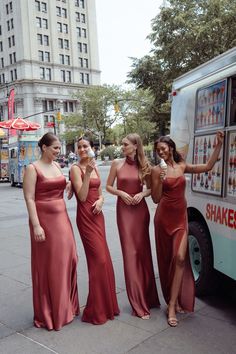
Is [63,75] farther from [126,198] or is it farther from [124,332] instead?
[124,332]

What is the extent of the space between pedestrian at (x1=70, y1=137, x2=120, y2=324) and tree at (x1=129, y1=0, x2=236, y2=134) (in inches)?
533

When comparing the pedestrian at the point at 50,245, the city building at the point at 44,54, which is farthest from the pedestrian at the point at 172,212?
the city building at the point at 44,54

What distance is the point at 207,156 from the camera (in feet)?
13.8

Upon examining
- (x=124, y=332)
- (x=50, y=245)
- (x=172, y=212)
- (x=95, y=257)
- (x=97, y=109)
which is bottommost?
(x=124, y=332)

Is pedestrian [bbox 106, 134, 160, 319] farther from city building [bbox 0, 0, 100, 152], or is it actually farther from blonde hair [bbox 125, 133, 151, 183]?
city building [bbox 0, 0, 100, 152]

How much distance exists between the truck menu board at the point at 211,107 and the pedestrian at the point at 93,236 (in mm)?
1306

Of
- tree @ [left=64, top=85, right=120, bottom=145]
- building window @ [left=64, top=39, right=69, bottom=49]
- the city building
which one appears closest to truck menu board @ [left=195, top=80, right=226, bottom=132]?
tree @ [left=64, top=85, right=120, bottom=145]

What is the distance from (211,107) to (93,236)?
1840mm

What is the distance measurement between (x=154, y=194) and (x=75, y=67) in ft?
254

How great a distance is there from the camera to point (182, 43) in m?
16.9

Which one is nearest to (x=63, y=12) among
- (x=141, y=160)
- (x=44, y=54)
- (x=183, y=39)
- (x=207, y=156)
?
(x=44, y=54)

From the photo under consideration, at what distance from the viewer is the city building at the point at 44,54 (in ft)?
233

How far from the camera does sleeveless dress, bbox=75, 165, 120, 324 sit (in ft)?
12.7

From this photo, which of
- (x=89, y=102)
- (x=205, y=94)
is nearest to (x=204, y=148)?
(x=205, y=94)
